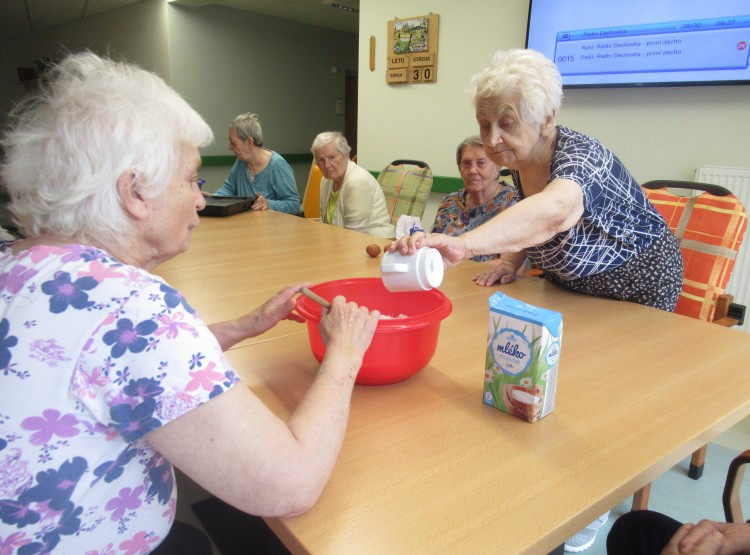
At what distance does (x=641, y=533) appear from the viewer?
99cm

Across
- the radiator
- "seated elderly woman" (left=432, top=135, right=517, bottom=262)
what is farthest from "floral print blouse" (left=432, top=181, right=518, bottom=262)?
the radiator

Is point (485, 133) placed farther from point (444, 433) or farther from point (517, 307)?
point (444, 433)

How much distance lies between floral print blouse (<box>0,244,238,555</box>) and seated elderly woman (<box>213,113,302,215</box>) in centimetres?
308

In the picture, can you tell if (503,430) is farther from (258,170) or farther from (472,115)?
(258,170)

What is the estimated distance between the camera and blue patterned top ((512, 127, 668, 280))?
52.4 inches

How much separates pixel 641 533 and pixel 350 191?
2.38 meters

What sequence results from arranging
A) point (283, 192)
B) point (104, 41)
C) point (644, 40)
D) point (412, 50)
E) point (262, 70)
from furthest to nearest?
point (104, 41) < point (262, 70) < point (412, 50) < point (283, 192) < point (644, 40)

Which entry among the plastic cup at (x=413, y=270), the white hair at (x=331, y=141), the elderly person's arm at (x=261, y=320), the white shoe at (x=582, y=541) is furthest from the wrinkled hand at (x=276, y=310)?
the white hair at (x=331, y=141)

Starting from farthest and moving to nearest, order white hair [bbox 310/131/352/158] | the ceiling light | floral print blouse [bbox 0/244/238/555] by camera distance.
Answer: the ceiling light < white hair [bbox 310/131/352/158] < floral print blouse [bbox 0/244/238/555]

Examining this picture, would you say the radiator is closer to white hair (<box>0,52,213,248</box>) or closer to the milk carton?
the milk carton

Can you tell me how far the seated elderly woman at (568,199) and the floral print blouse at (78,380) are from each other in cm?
82

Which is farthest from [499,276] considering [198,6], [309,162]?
[309,162]

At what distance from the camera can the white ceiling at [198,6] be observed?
5.95 metres

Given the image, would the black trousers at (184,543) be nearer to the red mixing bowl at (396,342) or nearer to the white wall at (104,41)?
the red mixing bowl at (396,342)
